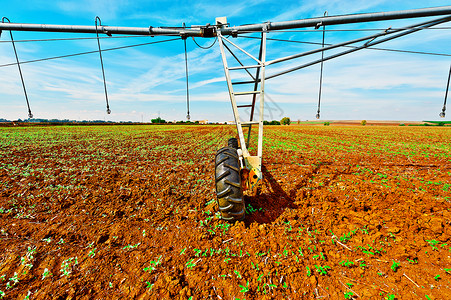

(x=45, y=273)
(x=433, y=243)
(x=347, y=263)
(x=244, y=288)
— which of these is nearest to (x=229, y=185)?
(x=244, y=288)

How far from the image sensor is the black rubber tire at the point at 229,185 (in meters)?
2.86

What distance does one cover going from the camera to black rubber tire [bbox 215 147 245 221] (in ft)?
9.39

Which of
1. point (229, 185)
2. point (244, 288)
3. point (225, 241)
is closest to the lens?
point (244, 288)

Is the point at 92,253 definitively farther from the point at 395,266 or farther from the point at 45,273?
the point at 395,266

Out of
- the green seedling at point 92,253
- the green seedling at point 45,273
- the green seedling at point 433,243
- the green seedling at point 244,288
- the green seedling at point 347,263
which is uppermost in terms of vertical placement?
the green seedling at point 92,253

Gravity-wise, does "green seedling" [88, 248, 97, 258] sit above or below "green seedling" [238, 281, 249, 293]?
above

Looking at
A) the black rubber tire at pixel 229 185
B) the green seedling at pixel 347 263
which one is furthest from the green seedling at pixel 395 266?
the black rubber tire at pixel 229 185

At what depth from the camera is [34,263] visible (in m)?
2.71

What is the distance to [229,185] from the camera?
286 cm

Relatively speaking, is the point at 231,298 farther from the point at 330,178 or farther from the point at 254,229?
the point at 330,178

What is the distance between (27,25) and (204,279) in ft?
27.2

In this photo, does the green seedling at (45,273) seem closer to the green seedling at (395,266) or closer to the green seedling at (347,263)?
the green seedling at (347,263)

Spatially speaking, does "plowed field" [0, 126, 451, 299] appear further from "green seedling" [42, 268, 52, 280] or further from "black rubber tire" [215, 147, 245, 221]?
"black rubber tire" [215, 147, 245, 221]

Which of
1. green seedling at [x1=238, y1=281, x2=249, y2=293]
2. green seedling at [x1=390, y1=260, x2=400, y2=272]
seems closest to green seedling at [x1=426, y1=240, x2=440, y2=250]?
green seedling at [x1=390, y1=260, x2=400, y2=272]
